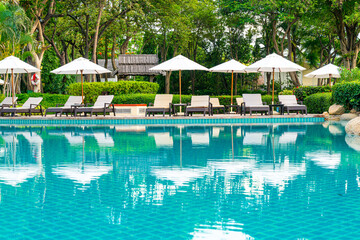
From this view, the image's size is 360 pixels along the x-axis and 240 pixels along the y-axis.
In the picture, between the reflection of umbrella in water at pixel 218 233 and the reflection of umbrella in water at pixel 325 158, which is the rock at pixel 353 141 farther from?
the reflection of umbrella in water at pixel 218 233

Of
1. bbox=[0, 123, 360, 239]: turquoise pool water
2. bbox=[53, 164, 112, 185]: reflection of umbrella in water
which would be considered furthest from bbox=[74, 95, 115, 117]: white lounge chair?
bbox=[53, 164, 112, 185]: reflection of umbrella in water

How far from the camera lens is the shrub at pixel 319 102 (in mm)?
18906

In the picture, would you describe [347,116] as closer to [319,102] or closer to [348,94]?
[348,94]

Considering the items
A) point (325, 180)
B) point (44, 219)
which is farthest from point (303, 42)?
point (44, 219)

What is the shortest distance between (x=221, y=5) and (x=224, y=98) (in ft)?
31.3

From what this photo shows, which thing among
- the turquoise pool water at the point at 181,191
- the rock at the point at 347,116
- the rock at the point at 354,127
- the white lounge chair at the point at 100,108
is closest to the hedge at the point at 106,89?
the white lounge chair at the point at 100,108

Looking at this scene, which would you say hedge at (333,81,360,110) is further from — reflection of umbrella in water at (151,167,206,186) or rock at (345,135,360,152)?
reflection of umbrella in water at (151,167,206,186)

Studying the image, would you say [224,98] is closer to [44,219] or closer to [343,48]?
[343,48]

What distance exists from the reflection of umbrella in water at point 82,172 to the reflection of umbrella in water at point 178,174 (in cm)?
84

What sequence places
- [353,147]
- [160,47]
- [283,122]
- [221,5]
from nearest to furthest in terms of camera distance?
[353,147]
[283,122]
[221,5]
[160,47]

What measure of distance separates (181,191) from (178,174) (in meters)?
1.09

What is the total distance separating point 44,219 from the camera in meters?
4.34

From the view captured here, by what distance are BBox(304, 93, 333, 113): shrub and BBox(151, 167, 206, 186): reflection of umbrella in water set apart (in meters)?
13.5

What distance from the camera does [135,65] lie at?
101ft
